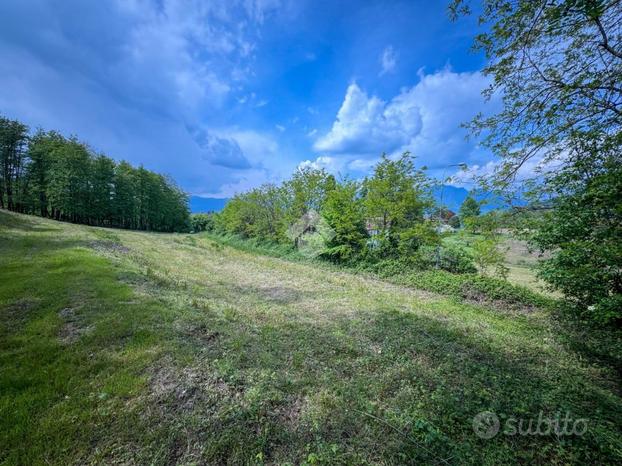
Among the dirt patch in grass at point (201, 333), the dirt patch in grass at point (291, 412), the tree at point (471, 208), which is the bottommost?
the dirt patch in grass at point (291, 412)

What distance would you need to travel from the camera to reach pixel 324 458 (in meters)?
2.43

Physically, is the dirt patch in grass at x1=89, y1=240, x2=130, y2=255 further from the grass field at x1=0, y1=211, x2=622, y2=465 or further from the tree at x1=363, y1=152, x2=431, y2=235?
the tree at x1=363, y1=152, x2=431, y2=235

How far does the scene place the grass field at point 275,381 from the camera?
252 cm

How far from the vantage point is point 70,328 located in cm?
445

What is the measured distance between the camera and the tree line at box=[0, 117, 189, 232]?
2702cm

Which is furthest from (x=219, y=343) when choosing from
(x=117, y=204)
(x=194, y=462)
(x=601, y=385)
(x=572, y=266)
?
(x=117, y=204)

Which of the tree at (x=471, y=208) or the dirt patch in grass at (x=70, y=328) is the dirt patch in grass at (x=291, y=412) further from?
the tree at (x=471, y=208)

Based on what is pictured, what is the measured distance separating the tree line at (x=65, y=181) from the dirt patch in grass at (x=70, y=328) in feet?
114

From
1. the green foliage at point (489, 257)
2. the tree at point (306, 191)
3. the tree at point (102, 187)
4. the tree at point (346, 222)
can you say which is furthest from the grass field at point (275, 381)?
the tree at point (102, 187)

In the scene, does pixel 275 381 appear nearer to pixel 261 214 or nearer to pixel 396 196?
pixel 396 196

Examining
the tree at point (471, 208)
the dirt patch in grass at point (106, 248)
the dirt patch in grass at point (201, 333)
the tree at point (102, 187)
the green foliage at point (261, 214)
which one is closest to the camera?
the dirt patch in grass at point (201, 333)

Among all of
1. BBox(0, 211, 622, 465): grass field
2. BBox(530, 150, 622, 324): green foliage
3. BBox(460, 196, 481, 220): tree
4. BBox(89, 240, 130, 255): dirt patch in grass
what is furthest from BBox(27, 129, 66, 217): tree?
BBox(530, 150, 622, 324): green foliage

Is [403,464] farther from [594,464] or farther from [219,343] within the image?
[219,343]

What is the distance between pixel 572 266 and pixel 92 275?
12.9m
